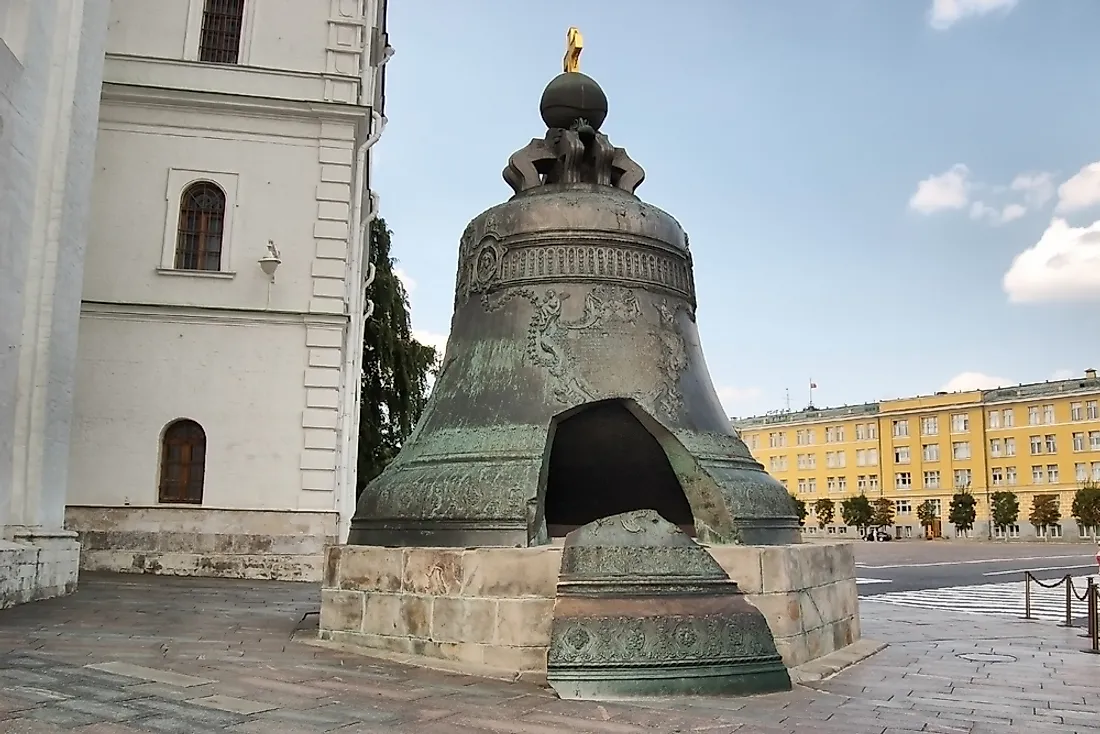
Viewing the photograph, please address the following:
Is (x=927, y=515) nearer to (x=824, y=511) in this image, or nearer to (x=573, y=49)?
(x=824, y=511)

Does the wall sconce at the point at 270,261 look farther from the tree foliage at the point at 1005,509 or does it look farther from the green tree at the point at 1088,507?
the tree foliage at the point at 1005,509

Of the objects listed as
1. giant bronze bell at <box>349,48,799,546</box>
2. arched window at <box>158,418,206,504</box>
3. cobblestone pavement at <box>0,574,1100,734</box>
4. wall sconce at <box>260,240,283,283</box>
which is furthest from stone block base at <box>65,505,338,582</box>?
giant bronze bell at <box>349,48,799,546</box>

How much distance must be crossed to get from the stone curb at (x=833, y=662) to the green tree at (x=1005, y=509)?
6150 cm

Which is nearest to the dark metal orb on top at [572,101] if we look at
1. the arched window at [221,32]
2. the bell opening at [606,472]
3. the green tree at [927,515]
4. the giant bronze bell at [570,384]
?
the giant bronze bell at [570,384]

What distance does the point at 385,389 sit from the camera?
21328mm

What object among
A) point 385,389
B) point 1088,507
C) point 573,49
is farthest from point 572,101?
point 1088,507

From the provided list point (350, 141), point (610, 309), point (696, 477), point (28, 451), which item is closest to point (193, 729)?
point (696, 477)

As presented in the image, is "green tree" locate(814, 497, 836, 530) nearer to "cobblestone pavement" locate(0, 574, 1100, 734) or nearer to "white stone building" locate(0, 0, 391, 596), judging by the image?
"white stone building" locate(0, 0, 391, 596)

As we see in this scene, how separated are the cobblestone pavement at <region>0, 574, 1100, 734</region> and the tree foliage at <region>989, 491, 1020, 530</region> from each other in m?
60.5

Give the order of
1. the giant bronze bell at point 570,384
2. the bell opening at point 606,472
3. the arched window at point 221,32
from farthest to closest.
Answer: the arched window at point 221,32 < the bell opening at point 606,472 < the giant bronze bell at point 570,384

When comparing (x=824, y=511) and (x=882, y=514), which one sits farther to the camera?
(x=824, y=511)

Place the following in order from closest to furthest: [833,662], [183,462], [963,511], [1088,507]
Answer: [833,662], [183,462], [1088,507], [963,511]

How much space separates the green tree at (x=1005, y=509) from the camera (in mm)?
61750

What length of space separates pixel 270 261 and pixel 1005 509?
58.0m
